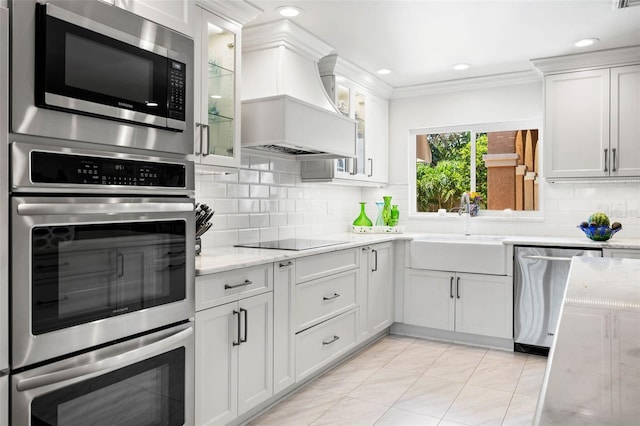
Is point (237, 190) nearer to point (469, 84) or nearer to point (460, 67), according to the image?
point (460, 67)

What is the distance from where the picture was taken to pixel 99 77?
1606 millimetres

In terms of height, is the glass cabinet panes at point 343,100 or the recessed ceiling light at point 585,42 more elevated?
the recessed ceiling light at point 585,42

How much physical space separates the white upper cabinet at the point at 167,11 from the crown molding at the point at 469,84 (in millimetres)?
3060

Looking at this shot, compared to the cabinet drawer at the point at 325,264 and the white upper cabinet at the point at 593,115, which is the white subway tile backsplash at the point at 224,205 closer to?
the cabinet drawer at the point at 325,264

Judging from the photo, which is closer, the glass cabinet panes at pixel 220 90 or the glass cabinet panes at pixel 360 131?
the glass cabinet panes at pixel 220 90

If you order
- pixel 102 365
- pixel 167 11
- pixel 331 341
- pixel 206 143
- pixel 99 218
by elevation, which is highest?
pixel 167 11

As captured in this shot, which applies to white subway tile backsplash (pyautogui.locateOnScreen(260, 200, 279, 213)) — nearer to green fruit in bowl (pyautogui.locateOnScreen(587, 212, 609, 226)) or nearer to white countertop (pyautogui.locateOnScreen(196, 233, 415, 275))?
white countertop (pyautogui.locateOnScreen(196, 233, 415, 275))

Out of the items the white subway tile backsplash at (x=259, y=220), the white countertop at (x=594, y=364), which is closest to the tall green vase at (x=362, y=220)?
the white subway tile backsplash at (x=259, y=220)

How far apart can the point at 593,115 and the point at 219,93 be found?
2.98 m

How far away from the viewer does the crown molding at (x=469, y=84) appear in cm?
429

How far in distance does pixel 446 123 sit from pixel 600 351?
4203mm

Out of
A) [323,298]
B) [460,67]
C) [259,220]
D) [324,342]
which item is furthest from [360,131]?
[324,342]

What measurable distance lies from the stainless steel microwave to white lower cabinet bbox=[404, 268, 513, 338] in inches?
107

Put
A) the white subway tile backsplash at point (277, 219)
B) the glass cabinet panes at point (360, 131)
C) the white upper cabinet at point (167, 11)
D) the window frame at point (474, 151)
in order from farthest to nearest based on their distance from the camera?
the window frame at point (474, 151)
the glass cabinet panes at point (360, 131)
the white subway tile backsplash at point (277, 219)
the white upper cabinet at point (167, 11)
